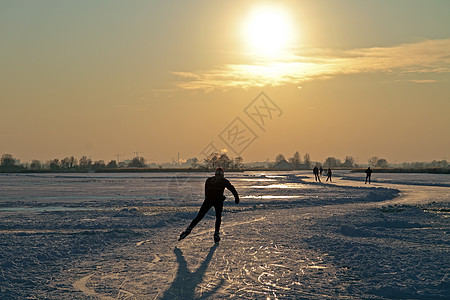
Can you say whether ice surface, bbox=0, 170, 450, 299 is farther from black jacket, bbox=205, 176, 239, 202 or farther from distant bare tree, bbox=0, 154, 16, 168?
distant bare tree, bbox=0, 154, 16, 168

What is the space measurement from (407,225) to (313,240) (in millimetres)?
4178

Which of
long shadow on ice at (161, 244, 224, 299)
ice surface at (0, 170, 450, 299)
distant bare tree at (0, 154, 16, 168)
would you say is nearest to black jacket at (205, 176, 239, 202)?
ice surface at (0, 170, 450, 299)

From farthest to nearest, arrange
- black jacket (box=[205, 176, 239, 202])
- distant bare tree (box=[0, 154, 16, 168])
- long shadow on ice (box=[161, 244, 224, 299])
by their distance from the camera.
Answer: distant bare tree (box=[0, 154, 16, 168]) < black jacket (box=[205, 176, 239, 202]) < long shadow on ice (box=[161, 244, 224, 299])

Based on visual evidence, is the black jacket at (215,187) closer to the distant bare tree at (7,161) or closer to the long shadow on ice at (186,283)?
the long shadow on ice at (186,283)

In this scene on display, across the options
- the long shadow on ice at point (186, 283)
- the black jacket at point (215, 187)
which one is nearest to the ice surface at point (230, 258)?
the long shadow on ice at point (186, 283)

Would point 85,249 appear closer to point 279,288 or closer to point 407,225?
point 279,288

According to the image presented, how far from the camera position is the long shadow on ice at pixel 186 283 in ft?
20.3

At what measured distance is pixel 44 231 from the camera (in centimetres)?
1221

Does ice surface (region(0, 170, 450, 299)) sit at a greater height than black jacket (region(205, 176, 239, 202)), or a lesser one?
lesser

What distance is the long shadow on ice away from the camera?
6176 mm

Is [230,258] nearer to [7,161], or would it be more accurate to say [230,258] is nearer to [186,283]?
[186,283]

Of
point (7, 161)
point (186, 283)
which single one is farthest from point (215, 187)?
point (7, 161)

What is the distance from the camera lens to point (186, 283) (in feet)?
22.3

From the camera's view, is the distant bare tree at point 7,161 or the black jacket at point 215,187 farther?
the distant bare tree at point 7,161
